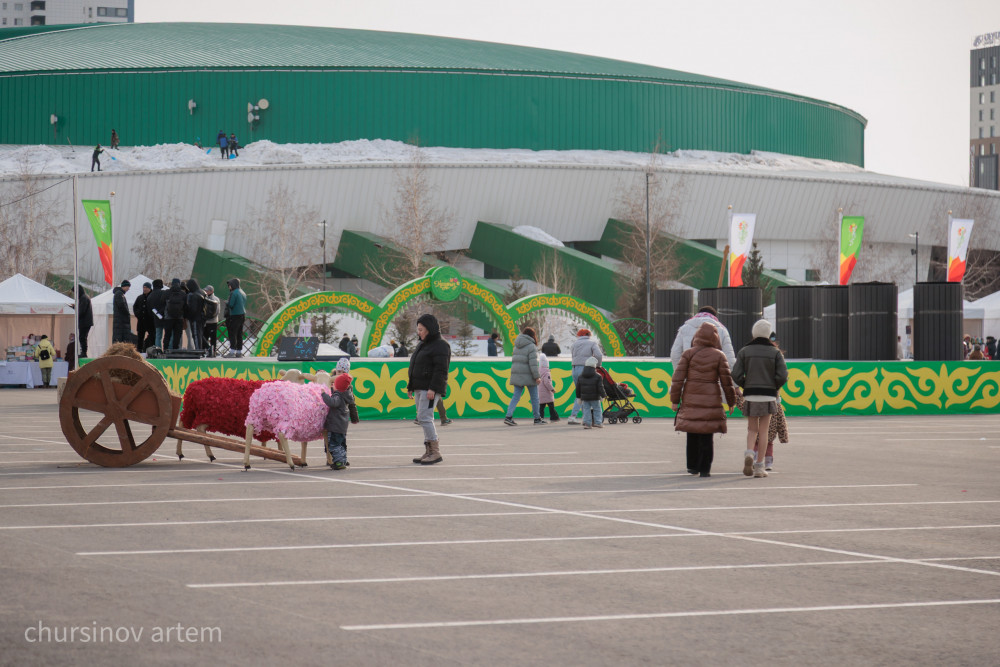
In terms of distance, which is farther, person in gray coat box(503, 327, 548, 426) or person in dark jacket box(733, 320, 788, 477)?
person in gray coat box(503, 327, 548, 426)

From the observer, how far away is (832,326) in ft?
78.4

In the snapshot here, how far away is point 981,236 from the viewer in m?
70.8

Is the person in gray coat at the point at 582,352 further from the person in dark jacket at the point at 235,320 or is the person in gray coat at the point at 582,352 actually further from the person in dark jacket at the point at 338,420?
the person in dark jacket at the point at 235,320

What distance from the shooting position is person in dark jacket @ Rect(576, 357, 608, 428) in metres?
19.5

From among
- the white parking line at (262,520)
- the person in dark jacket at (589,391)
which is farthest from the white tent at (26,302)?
the white parking line at (262,520)

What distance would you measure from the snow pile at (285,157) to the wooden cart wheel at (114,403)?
48.7 metres

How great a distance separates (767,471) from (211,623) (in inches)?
329

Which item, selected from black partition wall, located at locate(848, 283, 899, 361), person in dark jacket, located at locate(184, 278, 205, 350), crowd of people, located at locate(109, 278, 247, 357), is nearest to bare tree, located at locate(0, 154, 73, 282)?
crowd of people, located at locate(109, 278, 247, 357)

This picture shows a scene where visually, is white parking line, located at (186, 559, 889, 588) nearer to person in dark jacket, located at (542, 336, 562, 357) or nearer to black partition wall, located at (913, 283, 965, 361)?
person in dark jacket, located at (542, 336, 562, 357)

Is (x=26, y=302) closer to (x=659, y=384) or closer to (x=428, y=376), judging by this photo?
(x=659, y=384)

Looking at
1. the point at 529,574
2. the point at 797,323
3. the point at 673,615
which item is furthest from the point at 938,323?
the point at 673,615

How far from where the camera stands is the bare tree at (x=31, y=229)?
2173 inches

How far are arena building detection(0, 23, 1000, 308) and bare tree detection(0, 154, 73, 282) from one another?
2.73ft

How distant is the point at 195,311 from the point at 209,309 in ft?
0.92
